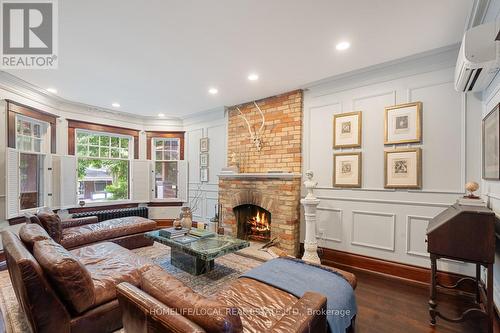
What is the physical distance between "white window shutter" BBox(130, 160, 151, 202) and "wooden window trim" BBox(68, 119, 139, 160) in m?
0.24

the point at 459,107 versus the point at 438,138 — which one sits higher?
the point at 459,107

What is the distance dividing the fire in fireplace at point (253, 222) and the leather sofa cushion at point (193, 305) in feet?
10.4

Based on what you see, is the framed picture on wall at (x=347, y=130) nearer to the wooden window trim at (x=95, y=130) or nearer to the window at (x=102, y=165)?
Result: the wooden window trim at (x=95, y=130)

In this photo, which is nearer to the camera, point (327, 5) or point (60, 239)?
point (327, 5)

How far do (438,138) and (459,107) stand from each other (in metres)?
0.40

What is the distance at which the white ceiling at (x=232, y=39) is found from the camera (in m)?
2.01

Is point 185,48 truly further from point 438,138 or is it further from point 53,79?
point 438,138

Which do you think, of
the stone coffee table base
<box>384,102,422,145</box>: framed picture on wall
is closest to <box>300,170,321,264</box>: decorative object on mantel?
<box>384,102,422,145</box>: framed picture on wall

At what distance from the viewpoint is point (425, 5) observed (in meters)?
1.96

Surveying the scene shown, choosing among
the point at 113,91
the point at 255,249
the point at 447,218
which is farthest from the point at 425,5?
the point at 113,91

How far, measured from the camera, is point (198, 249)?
2.68 m

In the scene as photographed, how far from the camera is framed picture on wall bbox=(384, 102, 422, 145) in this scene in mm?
2843

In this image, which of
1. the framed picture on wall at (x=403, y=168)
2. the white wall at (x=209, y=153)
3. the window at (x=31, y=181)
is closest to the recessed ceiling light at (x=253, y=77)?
the white wall at (x=209, y=153)

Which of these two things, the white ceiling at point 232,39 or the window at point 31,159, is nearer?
the white ceiling at point 232,39
